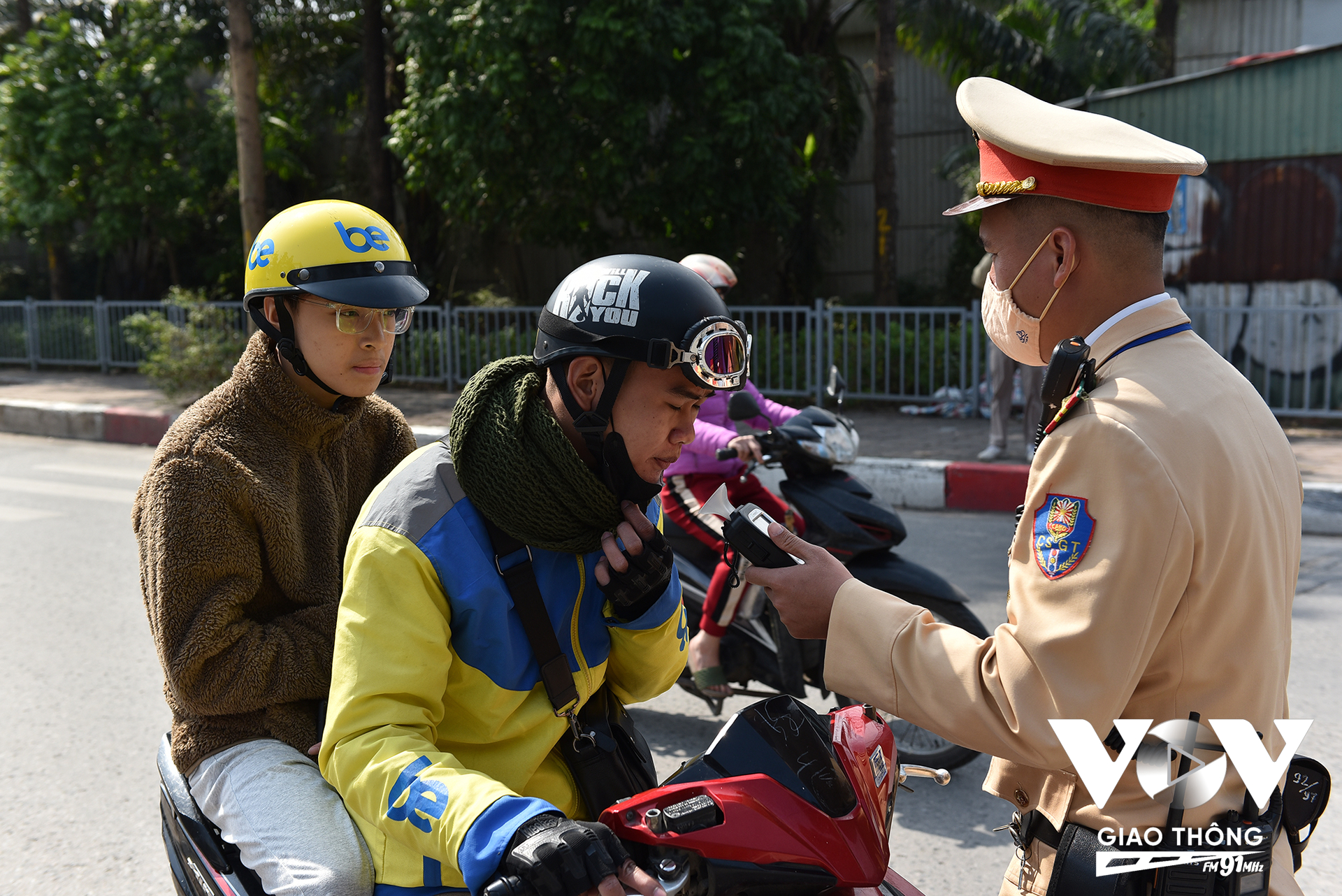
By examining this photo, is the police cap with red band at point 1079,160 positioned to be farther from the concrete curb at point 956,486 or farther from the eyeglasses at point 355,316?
the concrete curb at point 956,486

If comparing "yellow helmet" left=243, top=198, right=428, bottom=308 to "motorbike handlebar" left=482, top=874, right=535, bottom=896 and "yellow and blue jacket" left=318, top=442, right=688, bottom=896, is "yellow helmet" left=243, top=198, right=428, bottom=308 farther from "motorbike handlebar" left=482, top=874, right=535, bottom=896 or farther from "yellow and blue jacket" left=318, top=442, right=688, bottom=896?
"motorbike handlebar" left=482, top=874, right=535, bottom=896

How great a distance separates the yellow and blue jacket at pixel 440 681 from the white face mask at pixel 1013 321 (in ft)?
2.53

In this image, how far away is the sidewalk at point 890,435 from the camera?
26.1ft

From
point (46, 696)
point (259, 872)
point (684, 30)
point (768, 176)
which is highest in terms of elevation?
point (684, 30)

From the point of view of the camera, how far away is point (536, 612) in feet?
5.80

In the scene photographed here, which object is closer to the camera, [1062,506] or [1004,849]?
[1062,506]

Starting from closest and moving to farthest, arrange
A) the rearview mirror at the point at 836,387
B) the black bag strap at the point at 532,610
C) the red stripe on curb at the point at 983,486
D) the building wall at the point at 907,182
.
Answer: the black bag strap at the point at 532,610
the rearview mirror at the point at 836,387
the red stripe on curb at the point at 983,486
the building wall at the point at 907,182

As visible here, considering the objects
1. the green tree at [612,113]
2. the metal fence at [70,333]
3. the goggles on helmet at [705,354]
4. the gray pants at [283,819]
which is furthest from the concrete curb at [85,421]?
the goggles on helmet at [705,354]

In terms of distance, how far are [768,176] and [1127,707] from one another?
43.9ft

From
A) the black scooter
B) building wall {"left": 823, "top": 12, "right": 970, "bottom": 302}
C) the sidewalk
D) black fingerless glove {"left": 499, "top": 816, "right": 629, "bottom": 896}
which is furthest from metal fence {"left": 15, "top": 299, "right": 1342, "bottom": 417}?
black fingerless glove {"left": 499, "top": 816, "right": 629, "bottom": 896}

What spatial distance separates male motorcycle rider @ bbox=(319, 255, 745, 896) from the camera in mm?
1645

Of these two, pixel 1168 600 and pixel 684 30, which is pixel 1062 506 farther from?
pixel 684 30

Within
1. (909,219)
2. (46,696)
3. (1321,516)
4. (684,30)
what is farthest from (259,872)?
(909,219)

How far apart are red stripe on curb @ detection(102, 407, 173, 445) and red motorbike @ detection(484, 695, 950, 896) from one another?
11.5m
